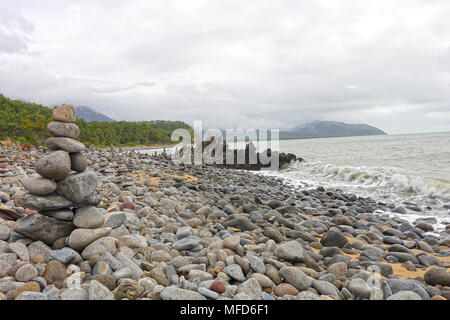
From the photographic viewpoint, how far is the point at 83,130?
91.9 metres

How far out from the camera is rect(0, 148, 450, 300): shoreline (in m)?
3.90

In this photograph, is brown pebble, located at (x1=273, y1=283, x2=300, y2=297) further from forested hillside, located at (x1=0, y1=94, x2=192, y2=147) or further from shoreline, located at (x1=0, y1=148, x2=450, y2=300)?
forested hillside, located at (x1=0, y1=94, x2=192, y2=147)

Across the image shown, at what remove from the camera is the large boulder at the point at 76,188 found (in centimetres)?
448

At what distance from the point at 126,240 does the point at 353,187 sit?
53.4 ft

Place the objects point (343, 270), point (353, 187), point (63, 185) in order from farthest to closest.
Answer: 1. point (353, 187)
2. point (343, 270)
3. point (63, 185)

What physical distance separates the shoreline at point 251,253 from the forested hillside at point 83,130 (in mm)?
48668

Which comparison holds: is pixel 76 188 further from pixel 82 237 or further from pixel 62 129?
pixel 62 129

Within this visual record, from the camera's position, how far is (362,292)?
3.99 metres

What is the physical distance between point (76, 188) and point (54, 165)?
0.48m

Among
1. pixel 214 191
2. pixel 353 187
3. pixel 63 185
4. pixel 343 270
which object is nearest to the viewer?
pixel 63 185

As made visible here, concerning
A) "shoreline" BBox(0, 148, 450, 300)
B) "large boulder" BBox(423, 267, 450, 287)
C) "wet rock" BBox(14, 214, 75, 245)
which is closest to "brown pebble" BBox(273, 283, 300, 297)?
"shoreline" BBox(0, 148, 450, 300)

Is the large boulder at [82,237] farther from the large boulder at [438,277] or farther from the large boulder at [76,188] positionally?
the large boulder at [438,277]
